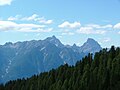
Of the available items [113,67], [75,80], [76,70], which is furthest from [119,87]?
[76,70]

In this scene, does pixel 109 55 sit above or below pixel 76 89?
above

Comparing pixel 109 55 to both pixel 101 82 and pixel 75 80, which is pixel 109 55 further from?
pixel 101 82

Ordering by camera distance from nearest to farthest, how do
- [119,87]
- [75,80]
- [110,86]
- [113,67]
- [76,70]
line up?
[119,87]
[110,86]
[113,67]
[75,80]
[76,70]

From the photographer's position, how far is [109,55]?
17188 cm

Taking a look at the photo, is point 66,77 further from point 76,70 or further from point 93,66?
point 93,66

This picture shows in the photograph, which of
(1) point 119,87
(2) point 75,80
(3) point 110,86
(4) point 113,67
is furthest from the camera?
(2) point 75,80

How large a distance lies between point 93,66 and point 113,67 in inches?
865

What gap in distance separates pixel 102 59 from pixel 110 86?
35.6 m

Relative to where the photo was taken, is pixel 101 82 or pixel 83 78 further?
pixel 83 78

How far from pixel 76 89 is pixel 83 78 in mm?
6254

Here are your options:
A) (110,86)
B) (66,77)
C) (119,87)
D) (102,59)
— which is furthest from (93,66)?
(119,87)

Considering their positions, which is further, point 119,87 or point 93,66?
point 93,66

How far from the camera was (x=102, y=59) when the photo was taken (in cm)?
17112

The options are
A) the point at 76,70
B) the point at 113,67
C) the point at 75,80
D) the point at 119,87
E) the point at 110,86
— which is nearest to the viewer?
the point at 119,87
